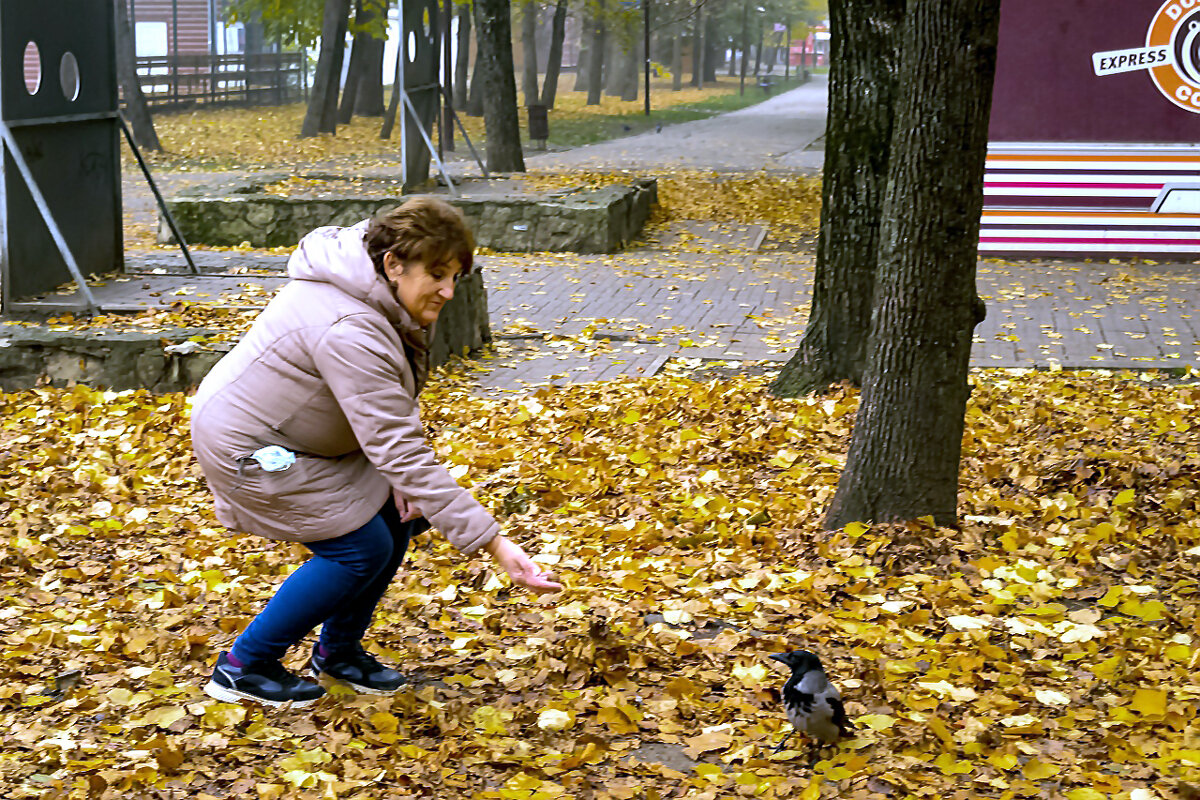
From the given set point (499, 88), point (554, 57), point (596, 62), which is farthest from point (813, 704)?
point (596, 62)

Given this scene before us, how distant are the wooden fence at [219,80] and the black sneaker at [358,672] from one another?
31138mm

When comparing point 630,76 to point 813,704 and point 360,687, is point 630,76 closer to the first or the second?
point 360,687

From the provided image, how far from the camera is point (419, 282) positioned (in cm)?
342

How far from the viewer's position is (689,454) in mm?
6520

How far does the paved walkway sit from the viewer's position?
29.4 feet

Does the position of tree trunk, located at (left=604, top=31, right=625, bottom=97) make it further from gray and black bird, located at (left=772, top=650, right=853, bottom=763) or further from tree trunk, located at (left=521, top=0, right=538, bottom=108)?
gray and black bird, located at (left=772, top=650, right=853, bottom=763)

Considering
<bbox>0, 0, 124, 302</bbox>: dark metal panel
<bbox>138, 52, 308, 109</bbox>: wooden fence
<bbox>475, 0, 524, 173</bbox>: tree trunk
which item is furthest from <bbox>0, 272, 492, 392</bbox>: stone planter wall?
<bbox>138, 52, 308, 109</bbox>: wooden fence

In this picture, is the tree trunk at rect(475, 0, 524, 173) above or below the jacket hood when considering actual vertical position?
above

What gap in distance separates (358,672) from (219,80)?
37305 mm

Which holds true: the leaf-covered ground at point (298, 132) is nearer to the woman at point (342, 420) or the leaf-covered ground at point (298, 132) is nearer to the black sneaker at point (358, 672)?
the black sneaker at point (358, 672)

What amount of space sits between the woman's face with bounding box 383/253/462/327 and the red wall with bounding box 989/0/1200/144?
10.6 m

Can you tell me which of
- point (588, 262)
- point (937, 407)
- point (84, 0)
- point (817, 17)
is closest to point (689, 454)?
point (937, 407)

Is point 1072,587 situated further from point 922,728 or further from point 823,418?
point 823,418

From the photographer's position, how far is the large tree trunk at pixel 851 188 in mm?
7098
